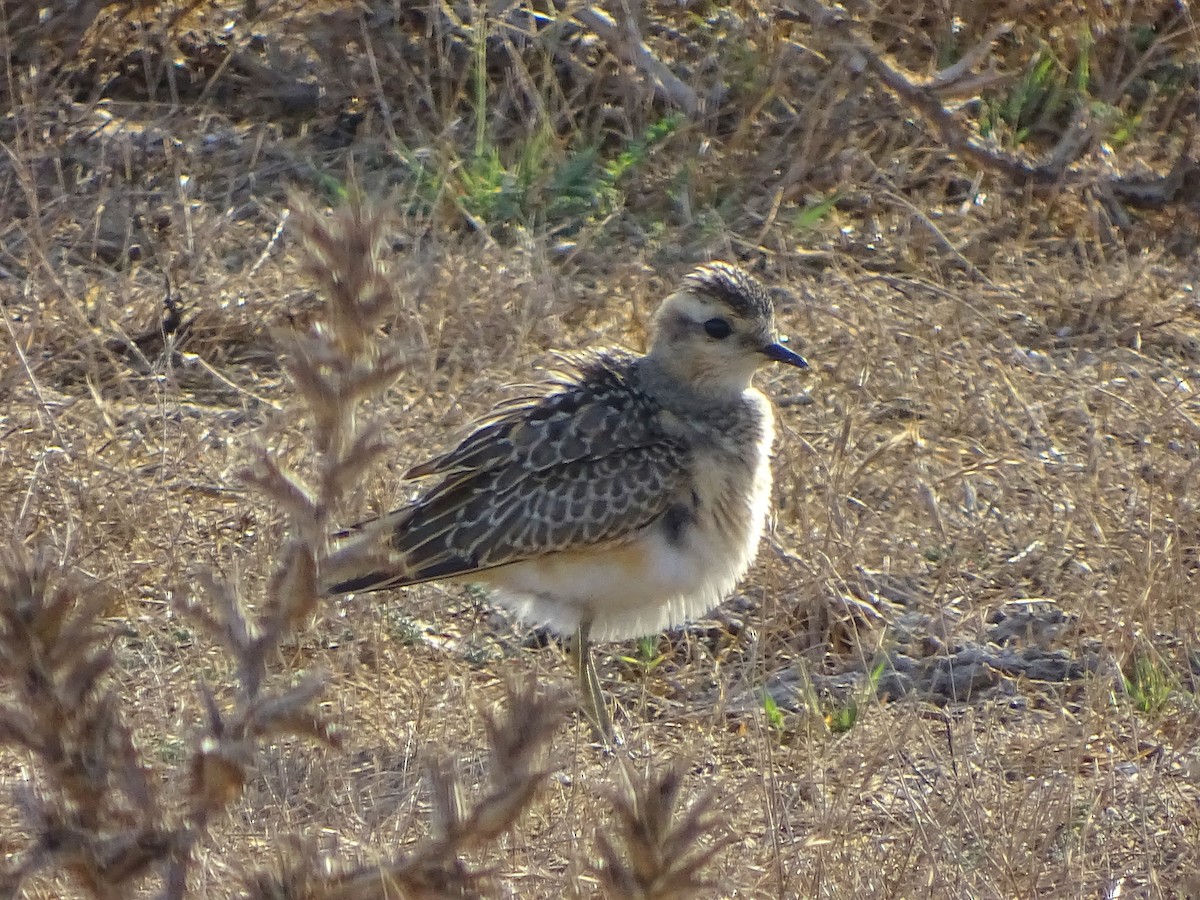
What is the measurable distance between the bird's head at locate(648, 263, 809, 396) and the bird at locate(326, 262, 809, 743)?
0.04 ft

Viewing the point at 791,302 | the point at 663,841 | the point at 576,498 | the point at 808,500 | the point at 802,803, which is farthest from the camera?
the point at 791,302

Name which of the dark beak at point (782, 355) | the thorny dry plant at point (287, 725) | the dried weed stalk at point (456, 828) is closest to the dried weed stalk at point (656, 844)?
the thorny dry plant at point (287, 725)

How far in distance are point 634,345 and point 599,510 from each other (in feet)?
6.23

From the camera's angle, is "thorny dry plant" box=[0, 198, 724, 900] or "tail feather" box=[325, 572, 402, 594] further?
"tail feather" box=[325, 572, 402, 594]

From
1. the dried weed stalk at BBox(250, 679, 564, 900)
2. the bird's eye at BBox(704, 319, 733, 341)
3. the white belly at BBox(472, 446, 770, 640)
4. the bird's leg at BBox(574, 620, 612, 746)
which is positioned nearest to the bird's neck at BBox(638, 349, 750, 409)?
the bird's eye at BBox(704, 319, 733, 341)

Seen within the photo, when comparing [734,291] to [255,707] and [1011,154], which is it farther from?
[255,707]

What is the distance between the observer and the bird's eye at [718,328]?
574 cm

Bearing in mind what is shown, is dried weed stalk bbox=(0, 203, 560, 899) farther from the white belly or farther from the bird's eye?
the bird's eye

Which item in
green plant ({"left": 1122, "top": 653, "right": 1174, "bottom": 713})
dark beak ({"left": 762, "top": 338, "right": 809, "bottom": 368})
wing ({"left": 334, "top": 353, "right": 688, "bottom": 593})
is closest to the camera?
green plant ({"left": 1122, "top": 653, "right": 1174, "bottom": 713})

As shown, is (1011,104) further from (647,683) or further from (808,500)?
(647,683)

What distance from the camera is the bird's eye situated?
5.74 m

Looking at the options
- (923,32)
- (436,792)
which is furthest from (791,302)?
(436,792)

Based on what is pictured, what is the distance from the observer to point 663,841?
6.99 ft

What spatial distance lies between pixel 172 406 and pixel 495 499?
1922 mm
